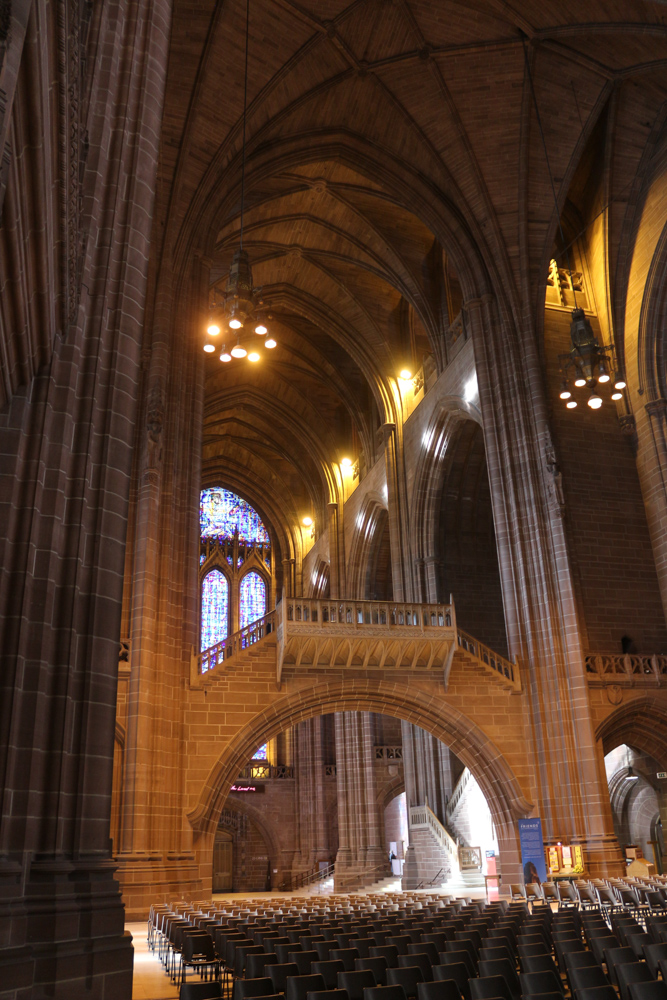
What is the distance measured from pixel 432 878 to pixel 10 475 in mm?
18004

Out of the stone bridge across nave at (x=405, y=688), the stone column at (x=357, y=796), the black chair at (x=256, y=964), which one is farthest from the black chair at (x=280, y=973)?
the stone column at (x=357, y=796)

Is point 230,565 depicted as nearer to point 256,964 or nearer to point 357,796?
point 357,796

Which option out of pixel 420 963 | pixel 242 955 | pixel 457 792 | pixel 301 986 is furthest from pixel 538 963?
pixel 457 792

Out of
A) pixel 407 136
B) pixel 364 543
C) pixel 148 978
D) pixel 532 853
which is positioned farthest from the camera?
pixel 364 543

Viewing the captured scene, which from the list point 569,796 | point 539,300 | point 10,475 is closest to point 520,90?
point 539,300

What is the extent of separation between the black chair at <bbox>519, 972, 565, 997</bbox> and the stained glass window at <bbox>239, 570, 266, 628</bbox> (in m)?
29.8

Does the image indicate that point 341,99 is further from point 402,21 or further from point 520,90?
point 520,90

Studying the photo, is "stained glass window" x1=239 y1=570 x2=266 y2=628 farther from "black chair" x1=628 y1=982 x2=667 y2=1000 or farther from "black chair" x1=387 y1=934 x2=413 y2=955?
"black chair" x1=628 y1=982 x2=667 y2=1000

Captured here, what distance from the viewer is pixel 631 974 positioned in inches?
187

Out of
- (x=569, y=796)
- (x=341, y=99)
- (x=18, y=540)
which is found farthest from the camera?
(x=341, y=99)

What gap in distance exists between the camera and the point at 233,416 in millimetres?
33219

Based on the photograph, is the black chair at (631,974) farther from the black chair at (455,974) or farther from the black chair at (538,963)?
the black chair at (455,974)

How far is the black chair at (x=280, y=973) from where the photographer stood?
18.6 ft

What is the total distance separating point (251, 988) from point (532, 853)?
10517 mm
